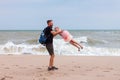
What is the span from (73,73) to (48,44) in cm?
116

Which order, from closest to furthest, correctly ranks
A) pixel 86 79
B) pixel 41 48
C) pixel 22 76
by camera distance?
pixel 86 79 → pixel 22 76 → pixel 41 48

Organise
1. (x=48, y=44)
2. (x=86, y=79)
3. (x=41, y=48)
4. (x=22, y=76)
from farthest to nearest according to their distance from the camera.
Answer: (x=41, y=48), (x=48, y=44), (x=22, y=76), (x=86, y=79)

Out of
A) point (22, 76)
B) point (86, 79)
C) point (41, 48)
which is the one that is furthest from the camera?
point (41, 48)

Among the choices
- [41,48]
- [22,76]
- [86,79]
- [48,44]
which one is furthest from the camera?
[41,48]

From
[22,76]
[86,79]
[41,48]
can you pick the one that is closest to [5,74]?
[22,76]

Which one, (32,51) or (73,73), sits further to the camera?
(32,51)

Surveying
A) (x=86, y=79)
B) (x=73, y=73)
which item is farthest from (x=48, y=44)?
(x=86, y=79)

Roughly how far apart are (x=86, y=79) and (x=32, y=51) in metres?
12.0

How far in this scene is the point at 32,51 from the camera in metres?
20.8

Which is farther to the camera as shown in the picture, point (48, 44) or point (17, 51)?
point (17, 51)
